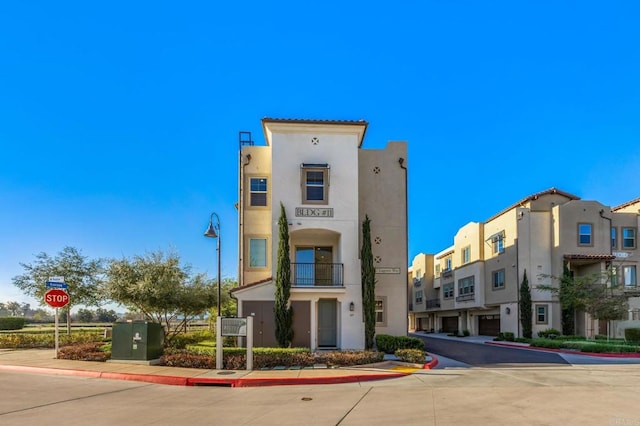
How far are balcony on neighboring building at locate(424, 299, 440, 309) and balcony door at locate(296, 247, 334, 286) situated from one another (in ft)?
101

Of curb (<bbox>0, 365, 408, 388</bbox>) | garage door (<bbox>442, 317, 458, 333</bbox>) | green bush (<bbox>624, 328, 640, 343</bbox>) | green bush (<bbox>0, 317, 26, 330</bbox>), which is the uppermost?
curb (<bbox>0, 365, 408, 388</bbox>)

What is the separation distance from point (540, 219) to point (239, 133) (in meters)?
22.6

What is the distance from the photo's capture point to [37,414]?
872cm

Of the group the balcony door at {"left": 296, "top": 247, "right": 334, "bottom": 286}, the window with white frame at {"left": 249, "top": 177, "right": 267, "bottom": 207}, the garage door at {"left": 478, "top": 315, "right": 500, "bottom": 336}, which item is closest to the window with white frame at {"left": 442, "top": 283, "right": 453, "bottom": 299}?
the garage door at {"left": 478, "top": 315, "right": 500, "bottom": 336}

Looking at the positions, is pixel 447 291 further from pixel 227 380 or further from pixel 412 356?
pixel 227 380

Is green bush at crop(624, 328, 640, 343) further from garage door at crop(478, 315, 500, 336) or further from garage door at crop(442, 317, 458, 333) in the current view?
garage door at crop(442, 317, 458, 333)

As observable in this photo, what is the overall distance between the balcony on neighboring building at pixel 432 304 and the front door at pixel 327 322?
31.3 m

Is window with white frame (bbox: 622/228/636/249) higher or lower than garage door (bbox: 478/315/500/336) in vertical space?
higher

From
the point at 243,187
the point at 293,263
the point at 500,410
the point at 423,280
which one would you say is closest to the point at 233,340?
the point at 293,263

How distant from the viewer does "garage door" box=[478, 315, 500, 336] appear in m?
38.3

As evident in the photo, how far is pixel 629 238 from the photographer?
32656 mm

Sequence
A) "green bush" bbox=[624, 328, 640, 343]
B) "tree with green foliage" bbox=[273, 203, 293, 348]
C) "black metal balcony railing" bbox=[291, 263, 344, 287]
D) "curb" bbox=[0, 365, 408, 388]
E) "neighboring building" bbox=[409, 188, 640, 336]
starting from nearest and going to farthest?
1. "curb" bbox=[0, 365, 408, 388]
2. "tree with green foliage" bbox=[273, 203, 293, 348]
3. "black metal balcony railing" bbox=[291, 263, 344, 287]
4. "green bush" bbox=[624, 328, 640, 343]
5. "neighboring building" bbox=[409, 188, 640, 336]

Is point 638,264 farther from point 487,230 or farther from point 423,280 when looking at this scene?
point 423,280

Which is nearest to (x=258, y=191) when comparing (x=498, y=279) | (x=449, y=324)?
(x=498, y=279)
